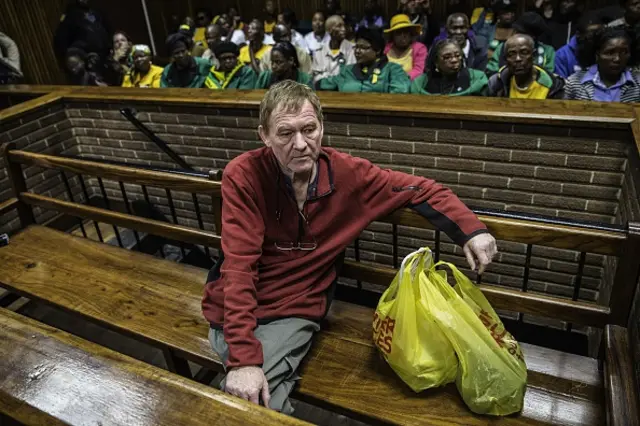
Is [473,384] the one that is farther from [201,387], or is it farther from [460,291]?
[201,387]

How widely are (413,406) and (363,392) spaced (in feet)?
0.54

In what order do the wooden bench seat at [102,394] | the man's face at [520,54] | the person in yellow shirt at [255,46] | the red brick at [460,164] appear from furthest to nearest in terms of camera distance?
the person in yellow shirt at [255,46] < the man's face at [520,54] < the red brick at [460,164] < the wooden bench seat at [102,394]

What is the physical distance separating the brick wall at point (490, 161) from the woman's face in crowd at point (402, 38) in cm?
197

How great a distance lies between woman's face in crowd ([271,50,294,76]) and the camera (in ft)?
13.6

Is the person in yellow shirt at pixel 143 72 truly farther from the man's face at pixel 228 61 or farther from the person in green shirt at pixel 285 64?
the person in green shirt at pixel 285 64

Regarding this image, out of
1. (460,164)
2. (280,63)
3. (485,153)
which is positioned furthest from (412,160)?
(280,63)

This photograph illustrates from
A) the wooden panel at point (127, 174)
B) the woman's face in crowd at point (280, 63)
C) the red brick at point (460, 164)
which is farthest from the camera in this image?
the woman's face in crowd at point (280, 63)

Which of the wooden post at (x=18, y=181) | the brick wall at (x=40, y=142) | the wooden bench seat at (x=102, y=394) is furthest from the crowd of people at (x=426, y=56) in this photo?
the wooden bench seat at (x=102, y=394)

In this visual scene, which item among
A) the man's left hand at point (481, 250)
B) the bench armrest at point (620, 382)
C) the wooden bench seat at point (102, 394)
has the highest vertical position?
the man's left hand at point (481, 250)

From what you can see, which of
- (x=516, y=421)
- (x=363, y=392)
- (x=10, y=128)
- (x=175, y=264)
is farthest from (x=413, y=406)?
(x=10, y=128)

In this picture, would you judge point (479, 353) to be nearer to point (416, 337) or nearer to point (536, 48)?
point (416, 337)

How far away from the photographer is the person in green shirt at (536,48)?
4200 mm

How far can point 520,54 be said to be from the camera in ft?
10.8

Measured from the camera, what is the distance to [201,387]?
117cm
